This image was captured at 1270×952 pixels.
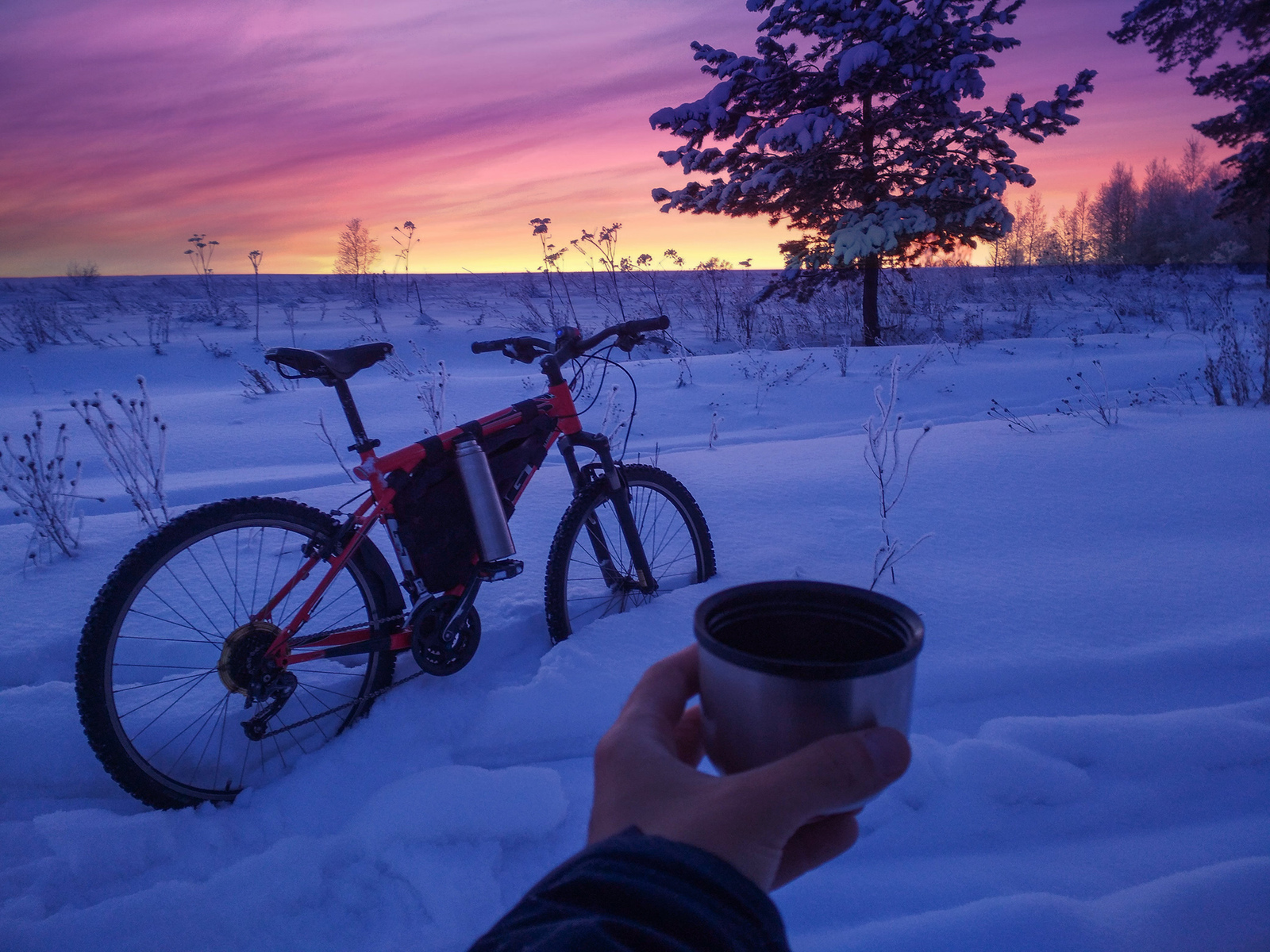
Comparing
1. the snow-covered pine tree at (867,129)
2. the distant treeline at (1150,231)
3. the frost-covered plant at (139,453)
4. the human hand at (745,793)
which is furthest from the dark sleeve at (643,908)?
the distant treeline at (1150,231)

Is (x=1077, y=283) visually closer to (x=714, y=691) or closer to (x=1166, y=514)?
(x=1166, y=514)

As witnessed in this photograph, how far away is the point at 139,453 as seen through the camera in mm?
4355

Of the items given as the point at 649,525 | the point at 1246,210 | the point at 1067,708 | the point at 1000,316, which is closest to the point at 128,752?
the point at 649,525

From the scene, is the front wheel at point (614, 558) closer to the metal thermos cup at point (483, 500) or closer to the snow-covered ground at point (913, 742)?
the snow-covered ground at point (913, 742)

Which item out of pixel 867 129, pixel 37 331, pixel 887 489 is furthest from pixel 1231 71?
pixel 37 331

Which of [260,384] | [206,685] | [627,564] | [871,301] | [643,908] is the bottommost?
[627,564]

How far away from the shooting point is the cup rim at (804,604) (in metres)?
0.62

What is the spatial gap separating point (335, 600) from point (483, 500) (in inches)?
25.4

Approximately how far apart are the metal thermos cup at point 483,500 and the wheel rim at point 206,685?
42cm

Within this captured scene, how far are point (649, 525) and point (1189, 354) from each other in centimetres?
765

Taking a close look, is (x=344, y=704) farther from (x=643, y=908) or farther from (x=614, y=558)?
(x=643, y=908)

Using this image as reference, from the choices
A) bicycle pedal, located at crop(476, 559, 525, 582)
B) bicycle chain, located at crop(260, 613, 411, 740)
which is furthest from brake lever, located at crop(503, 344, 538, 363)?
bicycle chain, located at crop(260, 613, 411, 740)

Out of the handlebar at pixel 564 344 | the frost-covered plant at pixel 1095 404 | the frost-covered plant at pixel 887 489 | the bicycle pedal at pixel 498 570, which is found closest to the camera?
the bicycle pedal at pixel 498 570

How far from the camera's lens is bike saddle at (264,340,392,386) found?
1.96 meters
